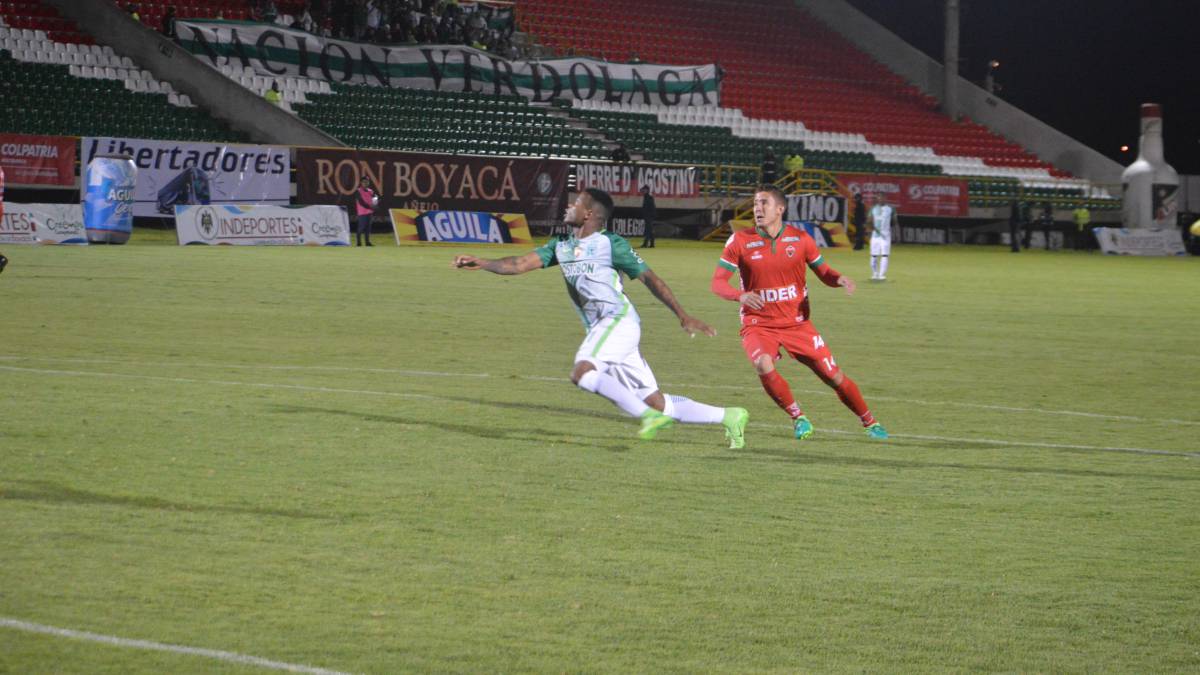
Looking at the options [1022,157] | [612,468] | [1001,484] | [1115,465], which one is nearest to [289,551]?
[612,468]

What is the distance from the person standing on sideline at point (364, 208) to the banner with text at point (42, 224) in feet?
22.2

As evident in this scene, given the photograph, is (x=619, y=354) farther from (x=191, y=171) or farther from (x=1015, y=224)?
(x=1015, y=224)

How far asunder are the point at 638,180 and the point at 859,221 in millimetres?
7334

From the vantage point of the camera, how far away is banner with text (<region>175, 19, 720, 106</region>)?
44.4m

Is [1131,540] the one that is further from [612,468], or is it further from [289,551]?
[289,551]

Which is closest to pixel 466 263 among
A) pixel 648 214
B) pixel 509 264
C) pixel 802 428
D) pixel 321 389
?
pixel 509 264

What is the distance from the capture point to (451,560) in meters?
6.94

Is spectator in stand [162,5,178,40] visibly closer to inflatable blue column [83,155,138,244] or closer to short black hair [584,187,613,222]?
inflatable blue column [83,155,138,244]

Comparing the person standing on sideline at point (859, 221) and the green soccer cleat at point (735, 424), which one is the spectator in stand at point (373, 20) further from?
the green soccer cleat at point (735, 424)

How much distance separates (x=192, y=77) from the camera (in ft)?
138

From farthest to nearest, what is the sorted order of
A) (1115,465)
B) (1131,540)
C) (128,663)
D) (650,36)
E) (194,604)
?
(650,36)
(1115,465)
(1131,540)
(194,604)
(128,663)

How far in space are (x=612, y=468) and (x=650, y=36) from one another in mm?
50419

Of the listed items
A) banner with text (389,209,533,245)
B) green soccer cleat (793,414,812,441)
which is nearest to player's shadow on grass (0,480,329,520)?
green soccer cleat (793,414,812,441)

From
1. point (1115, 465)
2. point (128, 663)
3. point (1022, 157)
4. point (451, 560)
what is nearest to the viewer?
point (128, 663)
